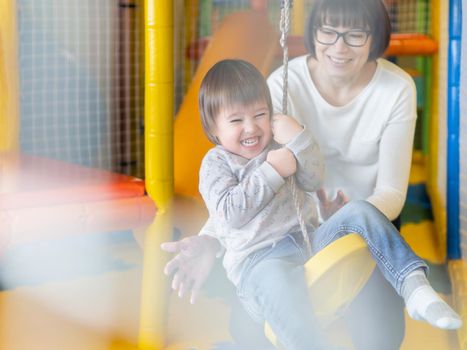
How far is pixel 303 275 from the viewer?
0.76 metres

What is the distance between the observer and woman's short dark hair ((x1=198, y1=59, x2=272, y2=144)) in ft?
2.52

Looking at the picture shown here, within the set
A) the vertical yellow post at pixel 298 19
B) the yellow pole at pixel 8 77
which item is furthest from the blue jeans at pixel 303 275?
the vertical yellow post at pixel 298 19

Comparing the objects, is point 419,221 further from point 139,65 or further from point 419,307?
point 419,307

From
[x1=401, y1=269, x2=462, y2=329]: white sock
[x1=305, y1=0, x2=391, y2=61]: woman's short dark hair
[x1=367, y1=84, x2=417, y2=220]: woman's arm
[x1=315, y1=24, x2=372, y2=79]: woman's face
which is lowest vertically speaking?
[x1=401, y1=269, x2=462, y2=329]: white sock

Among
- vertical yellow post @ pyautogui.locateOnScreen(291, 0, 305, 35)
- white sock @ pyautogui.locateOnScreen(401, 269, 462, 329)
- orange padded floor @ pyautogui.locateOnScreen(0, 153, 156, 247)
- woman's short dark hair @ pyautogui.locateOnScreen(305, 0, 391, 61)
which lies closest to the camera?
white sock @ pyautogui.locateOnScreen(401, 269, 462, 329)

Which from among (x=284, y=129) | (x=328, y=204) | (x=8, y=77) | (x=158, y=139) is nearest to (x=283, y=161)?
(x=284, y=129)

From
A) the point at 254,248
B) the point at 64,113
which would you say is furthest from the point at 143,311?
the point at 64,113

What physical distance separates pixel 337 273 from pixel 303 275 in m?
0.04

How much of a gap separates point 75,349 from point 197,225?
1.31ft

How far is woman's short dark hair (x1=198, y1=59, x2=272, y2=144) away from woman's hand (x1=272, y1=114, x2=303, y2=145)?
0.02 meters

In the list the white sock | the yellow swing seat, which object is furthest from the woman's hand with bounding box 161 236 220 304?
the white sock

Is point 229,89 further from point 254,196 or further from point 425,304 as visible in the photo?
point 425,304

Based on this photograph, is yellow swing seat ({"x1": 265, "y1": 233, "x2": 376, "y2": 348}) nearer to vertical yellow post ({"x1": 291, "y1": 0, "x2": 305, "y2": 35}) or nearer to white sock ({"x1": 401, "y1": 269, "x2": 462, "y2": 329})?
white sock ({"x1": 401, "y1": 269, "x2": 462, "y2": 329})

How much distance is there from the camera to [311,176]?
0.79 m
